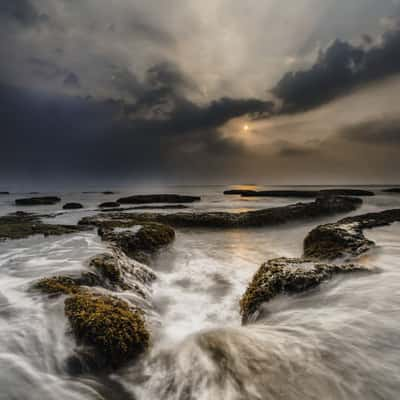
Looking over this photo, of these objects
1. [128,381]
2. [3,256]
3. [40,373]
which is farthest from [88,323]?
[3,256]

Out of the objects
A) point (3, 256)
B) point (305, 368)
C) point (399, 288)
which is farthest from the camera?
point (3, 256)

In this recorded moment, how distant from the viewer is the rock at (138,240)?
750 cm

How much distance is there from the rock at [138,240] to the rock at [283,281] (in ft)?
13.3

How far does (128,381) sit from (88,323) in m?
0.80

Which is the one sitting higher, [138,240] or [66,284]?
[66,284]

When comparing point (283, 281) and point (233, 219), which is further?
point (233, 219)

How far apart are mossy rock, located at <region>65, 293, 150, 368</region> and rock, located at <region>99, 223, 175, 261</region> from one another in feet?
13.5

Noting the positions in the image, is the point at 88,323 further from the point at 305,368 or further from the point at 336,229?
the point at 336,229

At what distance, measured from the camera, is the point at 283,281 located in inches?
163

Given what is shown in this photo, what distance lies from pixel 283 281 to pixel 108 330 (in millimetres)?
2913

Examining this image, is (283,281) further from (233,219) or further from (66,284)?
(233,219)

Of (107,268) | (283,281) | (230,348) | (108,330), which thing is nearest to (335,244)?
(283,281)

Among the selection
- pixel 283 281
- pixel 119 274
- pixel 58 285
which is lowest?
pixel 119 274

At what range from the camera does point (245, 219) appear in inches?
537
